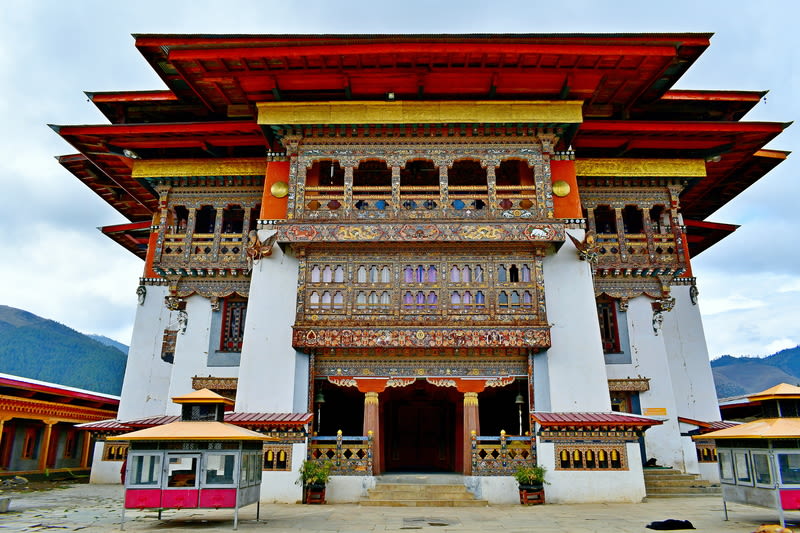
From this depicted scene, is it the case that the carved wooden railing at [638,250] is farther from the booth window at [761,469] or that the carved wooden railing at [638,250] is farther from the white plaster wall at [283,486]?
the white plaster wall at [283,486]

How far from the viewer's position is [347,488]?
43.4 ft

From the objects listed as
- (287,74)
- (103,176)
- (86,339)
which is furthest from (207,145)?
(86,339)

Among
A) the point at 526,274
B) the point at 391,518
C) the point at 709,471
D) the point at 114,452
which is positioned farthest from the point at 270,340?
the point at 709,471

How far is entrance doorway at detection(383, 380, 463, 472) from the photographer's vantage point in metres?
18.1

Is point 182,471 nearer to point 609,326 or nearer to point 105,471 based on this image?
point 105,471

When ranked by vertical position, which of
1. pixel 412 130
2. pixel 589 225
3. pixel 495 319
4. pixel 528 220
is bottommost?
pixel 495 319

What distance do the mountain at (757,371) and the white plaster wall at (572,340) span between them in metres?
104

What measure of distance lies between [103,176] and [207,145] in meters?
5.94

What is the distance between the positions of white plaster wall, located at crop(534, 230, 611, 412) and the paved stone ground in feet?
8.48

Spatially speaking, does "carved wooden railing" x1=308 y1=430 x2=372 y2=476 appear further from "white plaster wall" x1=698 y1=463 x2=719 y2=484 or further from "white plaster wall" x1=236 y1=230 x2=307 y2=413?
"white plaster wall" x1=698 y1=463 x2=719 y2=484

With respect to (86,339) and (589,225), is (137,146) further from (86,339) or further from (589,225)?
(86,339)

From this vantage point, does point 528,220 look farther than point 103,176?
No

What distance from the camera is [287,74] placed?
15.5m

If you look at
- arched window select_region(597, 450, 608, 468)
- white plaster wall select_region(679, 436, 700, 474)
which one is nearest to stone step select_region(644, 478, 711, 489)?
white plaster wall select_region(679, 436, 700, 474)
